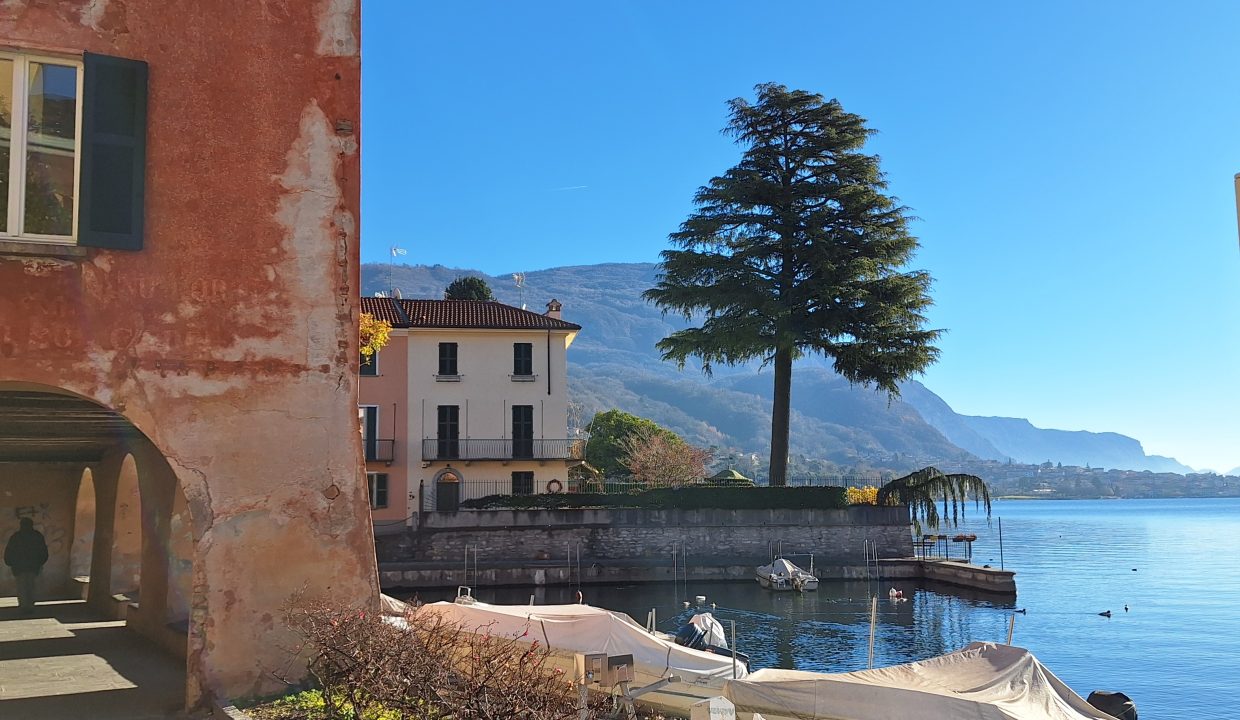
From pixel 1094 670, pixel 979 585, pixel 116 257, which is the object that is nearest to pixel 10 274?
pixel 116 257

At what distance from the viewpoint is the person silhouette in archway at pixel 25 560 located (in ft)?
56.2

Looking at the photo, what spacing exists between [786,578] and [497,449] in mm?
14218

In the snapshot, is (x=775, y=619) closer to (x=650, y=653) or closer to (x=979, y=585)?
(x=979, y=585)

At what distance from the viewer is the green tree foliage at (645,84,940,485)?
132 feet

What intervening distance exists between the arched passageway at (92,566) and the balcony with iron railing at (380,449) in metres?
21.3

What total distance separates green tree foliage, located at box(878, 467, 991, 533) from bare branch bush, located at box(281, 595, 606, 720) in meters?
35.3

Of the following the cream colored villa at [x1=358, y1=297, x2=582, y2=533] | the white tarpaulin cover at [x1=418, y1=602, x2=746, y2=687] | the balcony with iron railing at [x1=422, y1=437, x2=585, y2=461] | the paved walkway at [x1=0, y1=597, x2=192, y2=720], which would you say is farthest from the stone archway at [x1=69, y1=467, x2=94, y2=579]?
the balcony with iron railing at [x1=422, y1=437, x2=585, y2=461]

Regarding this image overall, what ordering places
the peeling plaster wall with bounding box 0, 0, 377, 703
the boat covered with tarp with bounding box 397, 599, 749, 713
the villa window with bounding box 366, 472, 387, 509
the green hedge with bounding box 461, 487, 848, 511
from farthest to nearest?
the villa window with bounding box 366, 472, 387, 509 → the green hedge with bounding box 461, 487, 848, 511 → the boat covered with tarp with bounding box 397, 599, 749, 713 → the peeling plaster wall with bounding box 0, 0, 377, 703

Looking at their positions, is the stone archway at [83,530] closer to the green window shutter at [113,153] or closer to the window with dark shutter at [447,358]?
the green window shutter at [113,153]

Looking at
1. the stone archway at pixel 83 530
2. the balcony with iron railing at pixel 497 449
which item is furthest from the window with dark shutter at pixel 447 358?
the stone archway at pixel 83 530

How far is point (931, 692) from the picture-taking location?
38.8 feet

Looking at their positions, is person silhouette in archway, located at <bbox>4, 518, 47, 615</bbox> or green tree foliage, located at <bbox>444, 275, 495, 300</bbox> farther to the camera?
green tree foliage, located at <bbox>444, 275, 495, 300</bbox>

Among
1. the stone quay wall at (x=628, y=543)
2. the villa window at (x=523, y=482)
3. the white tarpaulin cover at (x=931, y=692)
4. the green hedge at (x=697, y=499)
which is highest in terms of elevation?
the villa window at (x=523, y=482)

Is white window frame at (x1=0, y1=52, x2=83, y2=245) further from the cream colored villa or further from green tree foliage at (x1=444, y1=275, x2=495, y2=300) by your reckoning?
green tree foliage at (x1=444, y1=275, x2=495, y2=300)
